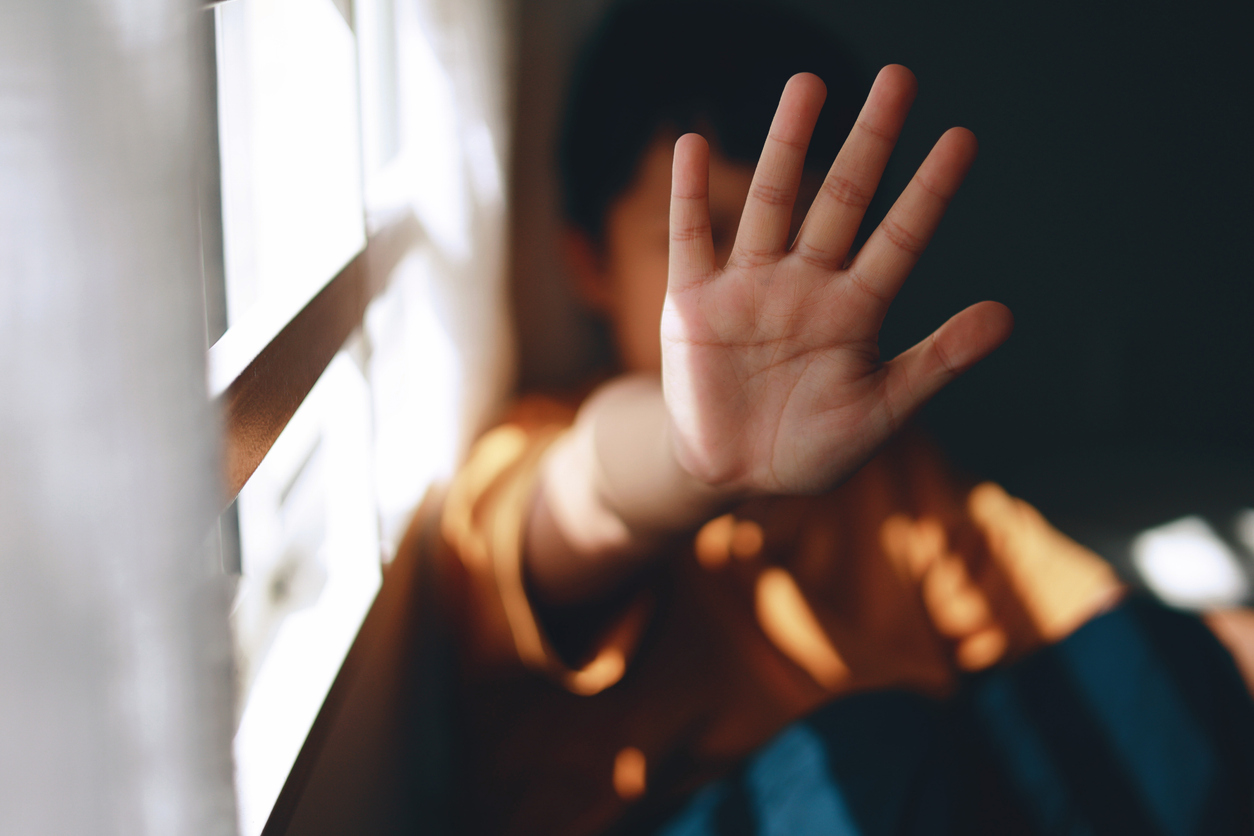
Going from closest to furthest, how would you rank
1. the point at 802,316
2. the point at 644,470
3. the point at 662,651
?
the point at 802,316
the point at 644,470
the point at 662,651

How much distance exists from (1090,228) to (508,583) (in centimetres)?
132

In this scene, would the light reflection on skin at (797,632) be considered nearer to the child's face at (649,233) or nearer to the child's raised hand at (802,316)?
the child's face at (649,233)

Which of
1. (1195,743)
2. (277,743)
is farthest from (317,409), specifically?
(1195,743)

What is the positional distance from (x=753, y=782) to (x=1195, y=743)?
14.1 inches

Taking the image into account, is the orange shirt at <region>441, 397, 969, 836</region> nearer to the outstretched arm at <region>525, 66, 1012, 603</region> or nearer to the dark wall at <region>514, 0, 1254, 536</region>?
the outstretched arm at <region>525, 66, 1012, 603</region>

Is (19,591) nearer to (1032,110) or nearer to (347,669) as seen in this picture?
(347,669)

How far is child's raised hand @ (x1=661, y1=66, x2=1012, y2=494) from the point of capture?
405 mm

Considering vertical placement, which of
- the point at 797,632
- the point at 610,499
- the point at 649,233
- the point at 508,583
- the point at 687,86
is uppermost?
the point at 687,86

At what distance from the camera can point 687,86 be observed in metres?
0.88

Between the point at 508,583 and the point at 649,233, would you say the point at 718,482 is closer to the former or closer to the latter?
the point at 508,583

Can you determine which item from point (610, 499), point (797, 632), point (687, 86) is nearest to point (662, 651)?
point (797, 632)

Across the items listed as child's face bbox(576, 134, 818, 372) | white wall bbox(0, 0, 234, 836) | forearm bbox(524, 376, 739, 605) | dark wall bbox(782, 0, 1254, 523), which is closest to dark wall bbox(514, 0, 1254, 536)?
dark wall bbox(782, 0, 1254, 523)

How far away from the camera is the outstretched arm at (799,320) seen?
1.33 feet

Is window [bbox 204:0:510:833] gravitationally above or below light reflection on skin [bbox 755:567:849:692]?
above
